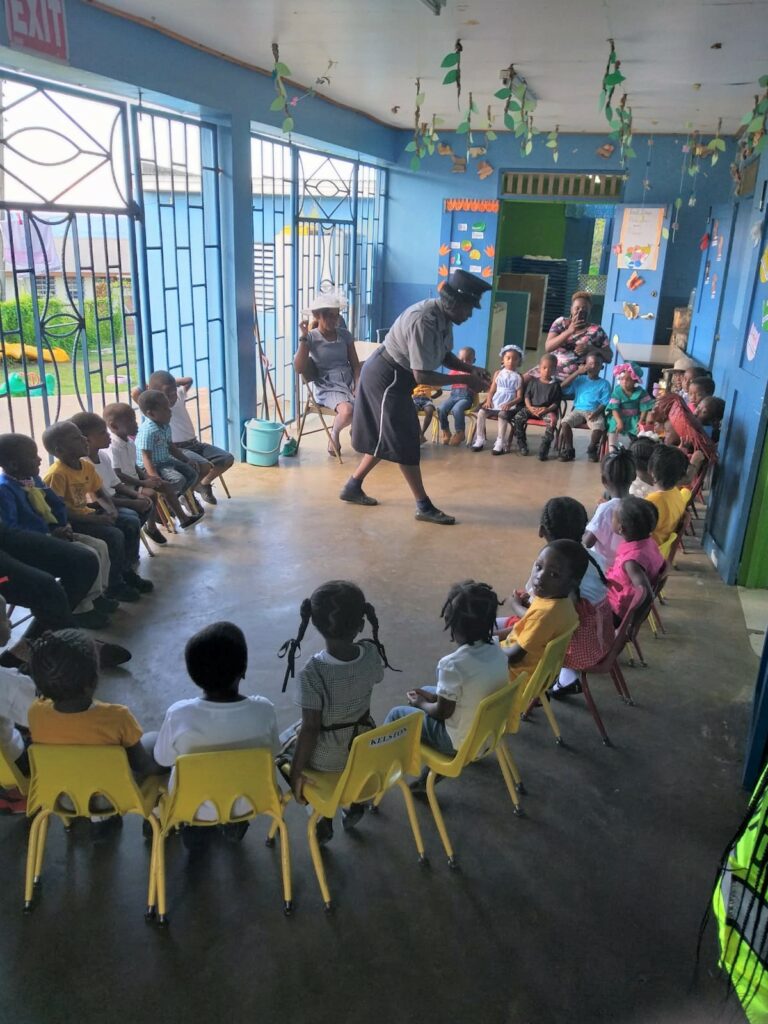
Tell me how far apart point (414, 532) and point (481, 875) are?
3003 millimetres

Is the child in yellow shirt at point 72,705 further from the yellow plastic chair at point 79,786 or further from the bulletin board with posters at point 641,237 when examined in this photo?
the bulletin board with posters at point 641,237

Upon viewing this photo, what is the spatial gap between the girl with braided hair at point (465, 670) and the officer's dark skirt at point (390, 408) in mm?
2986

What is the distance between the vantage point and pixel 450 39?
15.1 feet

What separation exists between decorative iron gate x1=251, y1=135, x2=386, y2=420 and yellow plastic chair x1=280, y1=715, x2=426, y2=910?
4990 millimetres

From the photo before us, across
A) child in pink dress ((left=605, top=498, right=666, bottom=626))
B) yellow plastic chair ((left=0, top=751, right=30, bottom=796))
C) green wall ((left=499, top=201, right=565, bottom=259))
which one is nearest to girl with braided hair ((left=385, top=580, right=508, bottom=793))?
child in pink dress ((left=605, top=498, right=666, bottom=626))

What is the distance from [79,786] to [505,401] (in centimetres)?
587

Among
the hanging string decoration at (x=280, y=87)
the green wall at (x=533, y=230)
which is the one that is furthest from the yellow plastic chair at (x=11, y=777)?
the green wall at (x=533, y=230)

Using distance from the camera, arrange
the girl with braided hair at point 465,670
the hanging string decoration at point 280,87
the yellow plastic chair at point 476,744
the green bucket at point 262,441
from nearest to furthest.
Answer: the yellow plastic chair at point 476,744
the girl with braided hair at point 465,670
the hanging string decoration at point 280,87
the green bucket at point 262,441

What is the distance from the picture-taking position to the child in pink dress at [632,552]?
3.19 m

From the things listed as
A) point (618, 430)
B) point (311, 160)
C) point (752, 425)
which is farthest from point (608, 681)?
point (311, 160)

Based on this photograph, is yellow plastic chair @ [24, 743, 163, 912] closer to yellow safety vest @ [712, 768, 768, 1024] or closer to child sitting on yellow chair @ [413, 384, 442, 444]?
yellow safety vest @ [712, 768, 768, 1024]

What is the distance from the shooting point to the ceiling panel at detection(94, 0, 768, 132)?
395 centimetres

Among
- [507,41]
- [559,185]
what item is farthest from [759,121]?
[559,185]

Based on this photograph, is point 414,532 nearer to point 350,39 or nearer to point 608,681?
point 608,681
